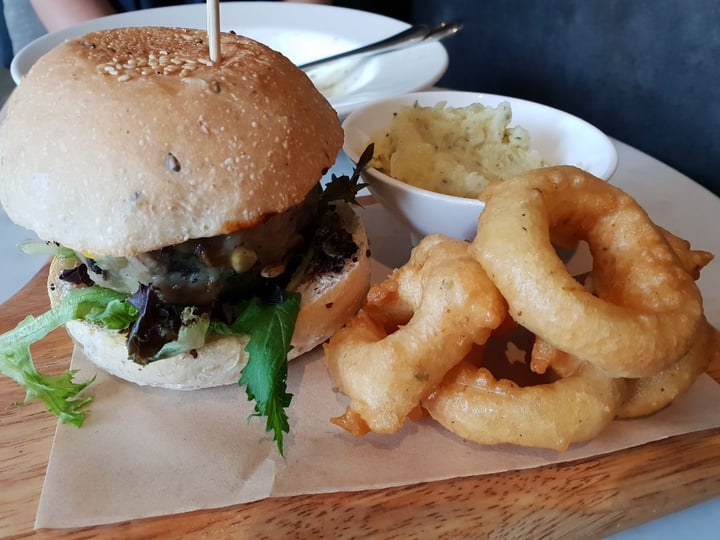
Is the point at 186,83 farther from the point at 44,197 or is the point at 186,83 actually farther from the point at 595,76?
the point at 595,76

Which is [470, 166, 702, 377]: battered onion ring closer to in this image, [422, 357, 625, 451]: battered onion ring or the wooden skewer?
[422, 357, 625, 451]: battered onion ring

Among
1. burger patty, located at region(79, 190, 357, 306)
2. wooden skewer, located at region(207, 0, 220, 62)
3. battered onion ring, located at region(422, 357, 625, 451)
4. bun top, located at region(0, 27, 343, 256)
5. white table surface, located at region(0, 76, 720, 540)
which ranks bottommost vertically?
white table surface, located at region(0, 76, 720, 540)

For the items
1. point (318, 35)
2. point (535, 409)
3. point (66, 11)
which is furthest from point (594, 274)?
point (66, 11)

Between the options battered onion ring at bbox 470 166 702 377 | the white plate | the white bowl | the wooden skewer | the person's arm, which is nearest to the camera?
battered onion ring at bbox 470 166 702 377

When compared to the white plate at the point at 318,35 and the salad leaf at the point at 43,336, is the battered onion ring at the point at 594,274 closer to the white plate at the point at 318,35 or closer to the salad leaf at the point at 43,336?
the salad leaf at the point at 43,336

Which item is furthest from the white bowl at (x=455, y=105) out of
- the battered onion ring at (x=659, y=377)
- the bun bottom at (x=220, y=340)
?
the battered onion ring at (x=659, y=377)

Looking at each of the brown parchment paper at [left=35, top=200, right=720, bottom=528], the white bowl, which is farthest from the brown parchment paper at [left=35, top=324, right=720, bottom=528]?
the white bowl

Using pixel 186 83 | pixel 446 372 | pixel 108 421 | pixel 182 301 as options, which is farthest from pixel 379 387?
pixel 186 83
